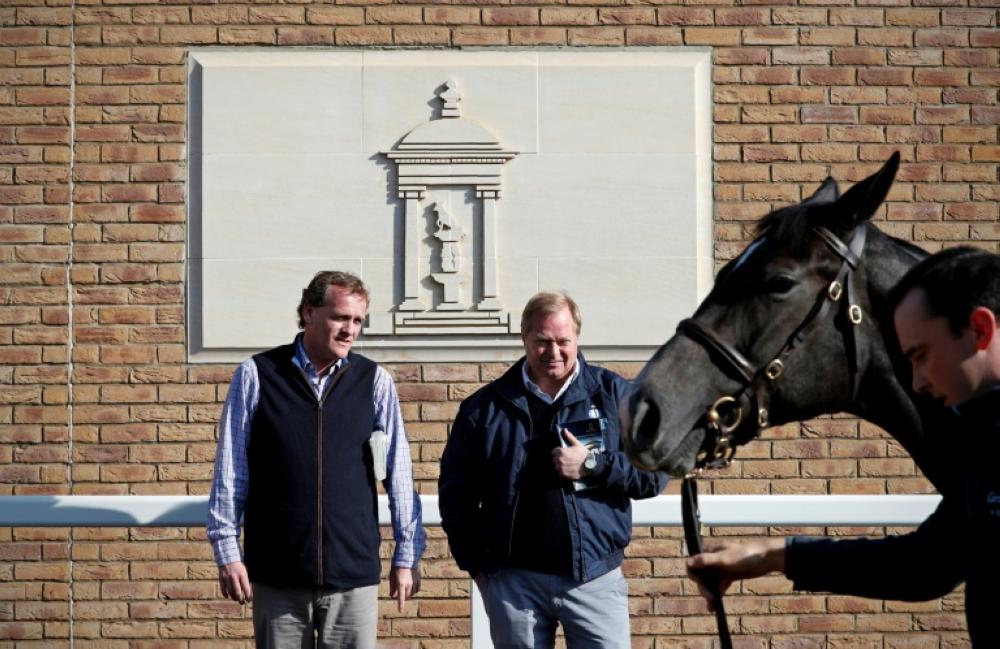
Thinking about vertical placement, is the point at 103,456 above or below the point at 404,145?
below

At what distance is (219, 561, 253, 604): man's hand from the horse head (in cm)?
181

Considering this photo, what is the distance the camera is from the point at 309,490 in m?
3.92

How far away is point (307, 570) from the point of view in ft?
12.8

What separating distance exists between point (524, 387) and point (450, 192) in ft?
7.57

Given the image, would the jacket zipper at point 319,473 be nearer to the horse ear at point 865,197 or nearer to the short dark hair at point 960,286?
the horse ear at point 865,197

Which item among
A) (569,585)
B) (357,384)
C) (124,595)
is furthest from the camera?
(124,595)

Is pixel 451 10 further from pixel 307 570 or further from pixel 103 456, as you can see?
pixel 307 570

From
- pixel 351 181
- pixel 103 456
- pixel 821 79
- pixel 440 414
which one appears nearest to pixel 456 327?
pixel 440 414

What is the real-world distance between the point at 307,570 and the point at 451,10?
3291 millimetres

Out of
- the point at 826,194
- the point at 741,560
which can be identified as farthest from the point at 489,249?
the point at 741,560

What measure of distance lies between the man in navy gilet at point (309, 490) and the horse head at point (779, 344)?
1.61 m

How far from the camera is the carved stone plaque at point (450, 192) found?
5980 mm

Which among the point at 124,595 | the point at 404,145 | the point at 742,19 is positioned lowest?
the point at 124,595

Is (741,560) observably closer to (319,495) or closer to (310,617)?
(319,495)
